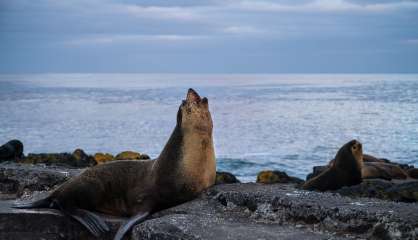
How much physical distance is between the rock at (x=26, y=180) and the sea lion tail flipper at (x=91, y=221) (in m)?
1.44

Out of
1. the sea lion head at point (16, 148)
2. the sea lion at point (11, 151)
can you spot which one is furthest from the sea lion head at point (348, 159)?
the sea lion head at point (16, 148)

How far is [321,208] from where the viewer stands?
5.54 metres

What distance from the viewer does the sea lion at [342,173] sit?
10.0 meters

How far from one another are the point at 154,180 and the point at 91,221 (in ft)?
2.28

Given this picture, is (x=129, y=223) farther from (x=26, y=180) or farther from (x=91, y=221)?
(x=26, y=180)

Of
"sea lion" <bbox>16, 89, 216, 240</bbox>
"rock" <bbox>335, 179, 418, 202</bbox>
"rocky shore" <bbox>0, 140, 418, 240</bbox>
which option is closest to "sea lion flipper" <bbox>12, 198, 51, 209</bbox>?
"sea lion" <bbox>16, 89, 216, 240</bbox>

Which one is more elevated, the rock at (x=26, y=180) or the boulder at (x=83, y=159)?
the rock at (x=26, y=180)

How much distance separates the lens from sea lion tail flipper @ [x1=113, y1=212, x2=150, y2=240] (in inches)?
223

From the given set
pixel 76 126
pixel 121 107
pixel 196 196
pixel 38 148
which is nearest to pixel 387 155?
pixel 38 148

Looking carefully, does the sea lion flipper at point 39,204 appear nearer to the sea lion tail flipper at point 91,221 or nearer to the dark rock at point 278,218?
the sea lion tail flipper at point 91,221

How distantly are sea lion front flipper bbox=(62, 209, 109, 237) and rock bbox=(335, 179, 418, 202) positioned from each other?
12.6 ft

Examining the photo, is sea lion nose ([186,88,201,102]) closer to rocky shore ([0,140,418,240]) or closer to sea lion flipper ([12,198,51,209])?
rocky shore ([0,140,418,240])

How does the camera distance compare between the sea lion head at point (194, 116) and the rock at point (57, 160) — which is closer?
the sea lion head at point (194, 116)

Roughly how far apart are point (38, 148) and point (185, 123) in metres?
19.1
